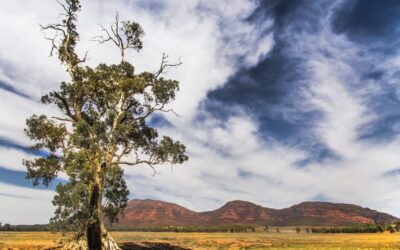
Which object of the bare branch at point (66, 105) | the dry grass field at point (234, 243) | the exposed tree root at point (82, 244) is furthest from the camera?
the dry grass field at point (234, 243)

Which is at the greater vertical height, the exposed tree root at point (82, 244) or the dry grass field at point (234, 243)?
the dry grass field at point (234, 243)

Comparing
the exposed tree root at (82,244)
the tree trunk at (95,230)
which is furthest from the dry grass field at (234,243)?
the tree trunk at (95,230)

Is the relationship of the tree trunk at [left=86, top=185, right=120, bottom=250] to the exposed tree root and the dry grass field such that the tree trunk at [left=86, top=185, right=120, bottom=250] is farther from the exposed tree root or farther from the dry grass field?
the dry grass field

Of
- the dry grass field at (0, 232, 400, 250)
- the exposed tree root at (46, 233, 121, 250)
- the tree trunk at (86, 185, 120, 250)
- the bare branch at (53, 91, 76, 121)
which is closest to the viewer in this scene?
the exposed tree root at (46, 233, 121, 250)

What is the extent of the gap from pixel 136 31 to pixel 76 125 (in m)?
13.5

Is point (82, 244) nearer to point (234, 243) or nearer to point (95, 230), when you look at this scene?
point (95, 230)

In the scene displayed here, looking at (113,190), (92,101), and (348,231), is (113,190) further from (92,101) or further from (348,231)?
(348,231)

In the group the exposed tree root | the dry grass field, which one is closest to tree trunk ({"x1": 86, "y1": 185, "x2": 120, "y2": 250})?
the exposed tree root

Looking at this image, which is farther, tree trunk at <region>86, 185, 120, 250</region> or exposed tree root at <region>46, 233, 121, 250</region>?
tree trunk at <region>86, 185, 120, 250</region>

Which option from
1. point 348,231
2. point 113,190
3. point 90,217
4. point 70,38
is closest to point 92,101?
point 70,38

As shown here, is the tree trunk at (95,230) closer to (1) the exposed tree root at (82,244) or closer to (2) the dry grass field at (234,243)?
(1) the exposed tree root at (82,244)

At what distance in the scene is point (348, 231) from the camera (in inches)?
5443

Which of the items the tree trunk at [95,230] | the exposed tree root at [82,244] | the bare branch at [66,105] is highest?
the bare branch at [66,105]

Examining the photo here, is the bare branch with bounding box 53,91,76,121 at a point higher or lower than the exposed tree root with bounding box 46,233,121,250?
higher
